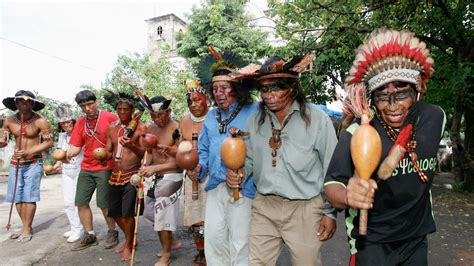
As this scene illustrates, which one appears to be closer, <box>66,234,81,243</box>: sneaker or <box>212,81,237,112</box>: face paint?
<box>212,81,237,112</box>: face paint

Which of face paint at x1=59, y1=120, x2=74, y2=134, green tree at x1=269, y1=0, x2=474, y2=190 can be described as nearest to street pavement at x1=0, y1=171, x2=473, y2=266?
face paint at x1=59, y1=120, x2=74, y2=134

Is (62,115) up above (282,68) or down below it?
below

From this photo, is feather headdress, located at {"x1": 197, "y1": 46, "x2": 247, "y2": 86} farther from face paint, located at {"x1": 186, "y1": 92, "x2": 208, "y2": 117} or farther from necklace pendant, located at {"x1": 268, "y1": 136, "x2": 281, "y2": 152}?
necklace pendant, located at {"x1": 268, "y1": 136, "x2": 281, "y2": 152}

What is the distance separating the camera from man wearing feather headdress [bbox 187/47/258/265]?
3.05 m

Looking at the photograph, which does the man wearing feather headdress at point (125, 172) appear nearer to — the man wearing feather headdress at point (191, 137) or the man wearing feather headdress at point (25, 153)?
the man wearing feather headdress at point (191, 137)

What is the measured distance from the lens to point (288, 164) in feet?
8.99

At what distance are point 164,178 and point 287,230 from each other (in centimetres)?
210

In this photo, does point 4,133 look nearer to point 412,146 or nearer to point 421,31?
point 412,146

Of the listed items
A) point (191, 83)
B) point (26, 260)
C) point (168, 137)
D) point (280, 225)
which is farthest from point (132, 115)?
point (280, 225)

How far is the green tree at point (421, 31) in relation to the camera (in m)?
7.13

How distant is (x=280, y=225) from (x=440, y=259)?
3193 millimetres

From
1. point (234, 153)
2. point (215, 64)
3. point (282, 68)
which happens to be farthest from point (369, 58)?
point (215, 64)

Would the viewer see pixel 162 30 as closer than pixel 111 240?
No

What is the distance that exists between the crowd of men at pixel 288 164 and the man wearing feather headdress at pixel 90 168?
0.32m
